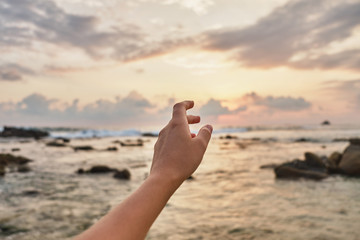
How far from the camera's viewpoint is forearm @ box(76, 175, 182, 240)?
1285 mm

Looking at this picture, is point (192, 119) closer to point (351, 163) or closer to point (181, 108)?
point (181, 108)

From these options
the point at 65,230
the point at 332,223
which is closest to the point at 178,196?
the point at 65,230

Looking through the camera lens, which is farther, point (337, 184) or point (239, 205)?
point (337, 184)

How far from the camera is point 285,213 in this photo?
22.7 ft

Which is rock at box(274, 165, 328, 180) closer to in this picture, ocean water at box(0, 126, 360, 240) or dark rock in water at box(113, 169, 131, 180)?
ocean water at box(0, 126, 360, 240)

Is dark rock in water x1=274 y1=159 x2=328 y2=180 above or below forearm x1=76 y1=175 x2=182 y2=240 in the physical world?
below

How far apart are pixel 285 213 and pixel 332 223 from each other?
103 cm

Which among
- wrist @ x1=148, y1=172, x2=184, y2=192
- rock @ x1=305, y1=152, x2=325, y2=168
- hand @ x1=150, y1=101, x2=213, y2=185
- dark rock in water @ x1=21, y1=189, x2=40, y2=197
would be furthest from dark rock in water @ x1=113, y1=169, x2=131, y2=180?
wrist @ x1=148, y1=172, x2=184, y2=192

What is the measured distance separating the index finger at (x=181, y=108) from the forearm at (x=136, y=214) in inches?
17.0

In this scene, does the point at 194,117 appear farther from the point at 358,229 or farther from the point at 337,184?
the point at 337,184

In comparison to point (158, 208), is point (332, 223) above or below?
below

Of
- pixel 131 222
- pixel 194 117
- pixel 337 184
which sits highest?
pixel 194 117

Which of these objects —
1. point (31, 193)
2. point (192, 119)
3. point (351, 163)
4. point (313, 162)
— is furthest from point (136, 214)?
point (313, 162)

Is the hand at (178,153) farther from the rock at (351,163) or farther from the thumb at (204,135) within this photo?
the rock at (351,163)
